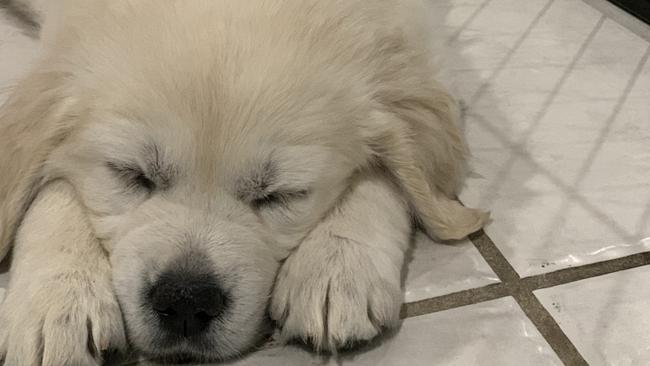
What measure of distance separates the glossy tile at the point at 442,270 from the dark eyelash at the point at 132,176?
0.48 m

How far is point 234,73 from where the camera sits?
1.14 m

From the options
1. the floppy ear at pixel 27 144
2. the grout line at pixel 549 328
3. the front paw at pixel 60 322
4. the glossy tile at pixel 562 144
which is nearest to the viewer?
the front paw at pixel 60 322

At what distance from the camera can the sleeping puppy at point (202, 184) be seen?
1.10 metres

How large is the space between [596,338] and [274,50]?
71 cm

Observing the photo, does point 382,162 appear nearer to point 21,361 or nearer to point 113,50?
point 113,50

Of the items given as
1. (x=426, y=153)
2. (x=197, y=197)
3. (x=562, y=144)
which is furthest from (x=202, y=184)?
(x=562, y=144)

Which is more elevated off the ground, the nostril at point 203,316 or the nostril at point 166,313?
the nostril at point 166,313

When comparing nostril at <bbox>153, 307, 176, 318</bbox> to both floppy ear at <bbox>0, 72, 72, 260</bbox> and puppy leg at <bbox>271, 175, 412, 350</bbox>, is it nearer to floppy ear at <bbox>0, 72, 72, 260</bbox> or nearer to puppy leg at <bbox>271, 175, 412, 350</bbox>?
puppy leg at <bbox>271, 175, 412, 350</bbox>

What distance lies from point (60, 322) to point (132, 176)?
0.27m

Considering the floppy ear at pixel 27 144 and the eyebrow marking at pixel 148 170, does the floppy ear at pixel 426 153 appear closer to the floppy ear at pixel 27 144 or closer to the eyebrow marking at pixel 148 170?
the eyebrow marking at pixel 148 170

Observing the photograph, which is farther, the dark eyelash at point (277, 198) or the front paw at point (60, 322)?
the dark eyelash at point (277, 198)

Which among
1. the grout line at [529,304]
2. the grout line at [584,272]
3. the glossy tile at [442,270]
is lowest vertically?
the glossy tile at [442,270]

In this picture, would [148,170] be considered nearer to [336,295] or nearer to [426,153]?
[336,295]

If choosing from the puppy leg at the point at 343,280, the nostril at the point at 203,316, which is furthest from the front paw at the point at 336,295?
the nostril at the point at 203,316
